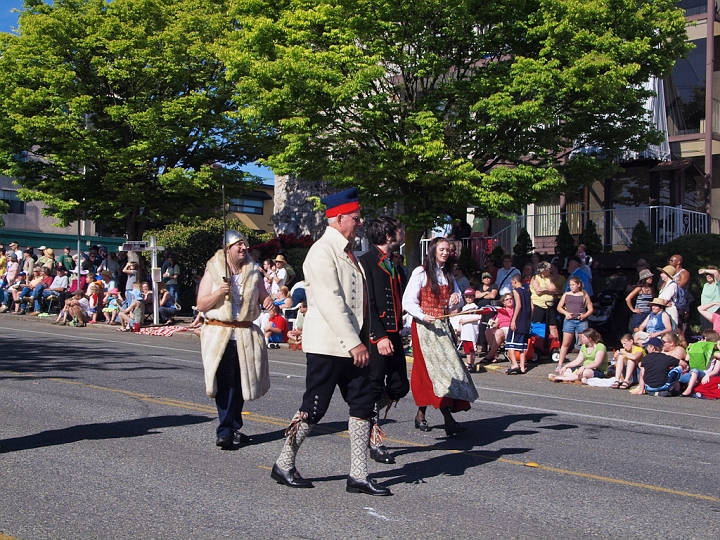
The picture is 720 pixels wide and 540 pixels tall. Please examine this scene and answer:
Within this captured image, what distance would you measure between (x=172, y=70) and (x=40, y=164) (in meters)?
5.50

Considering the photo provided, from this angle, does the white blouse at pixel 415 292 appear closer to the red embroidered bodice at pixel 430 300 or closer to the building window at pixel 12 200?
the red embroidered bodice at pixel 430 300

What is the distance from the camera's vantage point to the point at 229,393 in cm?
756

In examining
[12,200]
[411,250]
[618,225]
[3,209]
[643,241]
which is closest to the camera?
[643,241]

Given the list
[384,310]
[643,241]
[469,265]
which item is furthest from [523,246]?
[384,310]

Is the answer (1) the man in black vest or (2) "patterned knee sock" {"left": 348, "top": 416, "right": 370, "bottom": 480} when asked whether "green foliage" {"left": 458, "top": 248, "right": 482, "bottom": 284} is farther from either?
(2) "patterned knee sock" {"left": 348, "top": 416, "right": 370, "bottom": 480}

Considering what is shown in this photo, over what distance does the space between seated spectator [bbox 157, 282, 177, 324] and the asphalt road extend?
40.0ft

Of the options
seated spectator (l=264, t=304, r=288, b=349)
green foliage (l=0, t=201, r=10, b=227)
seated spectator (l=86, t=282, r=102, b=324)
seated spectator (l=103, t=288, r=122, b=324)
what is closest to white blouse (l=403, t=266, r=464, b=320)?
seated spectator (l=264, t=304, r=288, b=349)

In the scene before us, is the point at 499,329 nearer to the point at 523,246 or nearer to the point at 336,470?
the point at 523,246

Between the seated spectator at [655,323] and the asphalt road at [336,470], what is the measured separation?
8.66 feet

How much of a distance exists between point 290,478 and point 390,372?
1791 millimetres

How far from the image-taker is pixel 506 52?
19.9 m

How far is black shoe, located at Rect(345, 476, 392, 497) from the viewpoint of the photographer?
5.93m

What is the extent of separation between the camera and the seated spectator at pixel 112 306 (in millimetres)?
24094

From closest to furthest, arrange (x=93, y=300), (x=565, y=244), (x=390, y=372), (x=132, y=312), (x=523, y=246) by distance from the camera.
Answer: (x=390, y=372)
(x=565, y=244)
(x=132, y=312)
(x=523, y=246)
(x=93, y=300)
